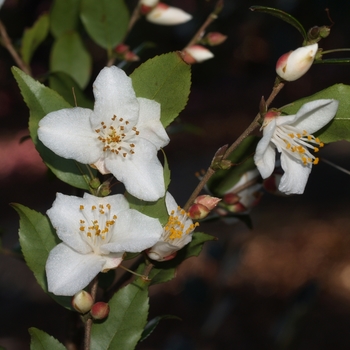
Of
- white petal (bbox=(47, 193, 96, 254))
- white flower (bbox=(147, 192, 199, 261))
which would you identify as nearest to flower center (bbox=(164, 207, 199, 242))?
white flower (bbox=(147, 192, 199, 261))

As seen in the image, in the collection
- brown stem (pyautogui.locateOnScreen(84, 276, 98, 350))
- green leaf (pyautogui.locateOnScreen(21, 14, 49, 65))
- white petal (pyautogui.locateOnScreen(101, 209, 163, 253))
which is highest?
white petal (pyautogui.locateOnScreen(101, 209, 163, 253))

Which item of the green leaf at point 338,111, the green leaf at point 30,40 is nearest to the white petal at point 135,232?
the green leaf at point 338,111

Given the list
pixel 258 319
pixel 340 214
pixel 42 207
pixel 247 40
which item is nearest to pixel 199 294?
pixel 258 319

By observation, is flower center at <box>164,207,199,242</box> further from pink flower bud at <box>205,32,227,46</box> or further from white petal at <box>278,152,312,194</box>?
pink flower bud at <box>205,32,227,46</box>

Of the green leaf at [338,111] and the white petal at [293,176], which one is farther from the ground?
the green leaf at [338,111]

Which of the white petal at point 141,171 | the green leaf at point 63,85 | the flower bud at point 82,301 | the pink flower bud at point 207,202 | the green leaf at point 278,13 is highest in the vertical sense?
the green leaf at point 278,13

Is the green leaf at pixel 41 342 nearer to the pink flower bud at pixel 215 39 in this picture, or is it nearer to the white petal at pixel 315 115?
the white petal at pixel 315 115

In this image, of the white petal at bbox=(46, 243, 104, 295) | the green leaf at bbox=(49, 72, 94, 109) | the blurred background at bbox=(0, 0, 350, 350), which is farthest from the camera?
the blurred background at bbox=(0, 0, 350, 350)
